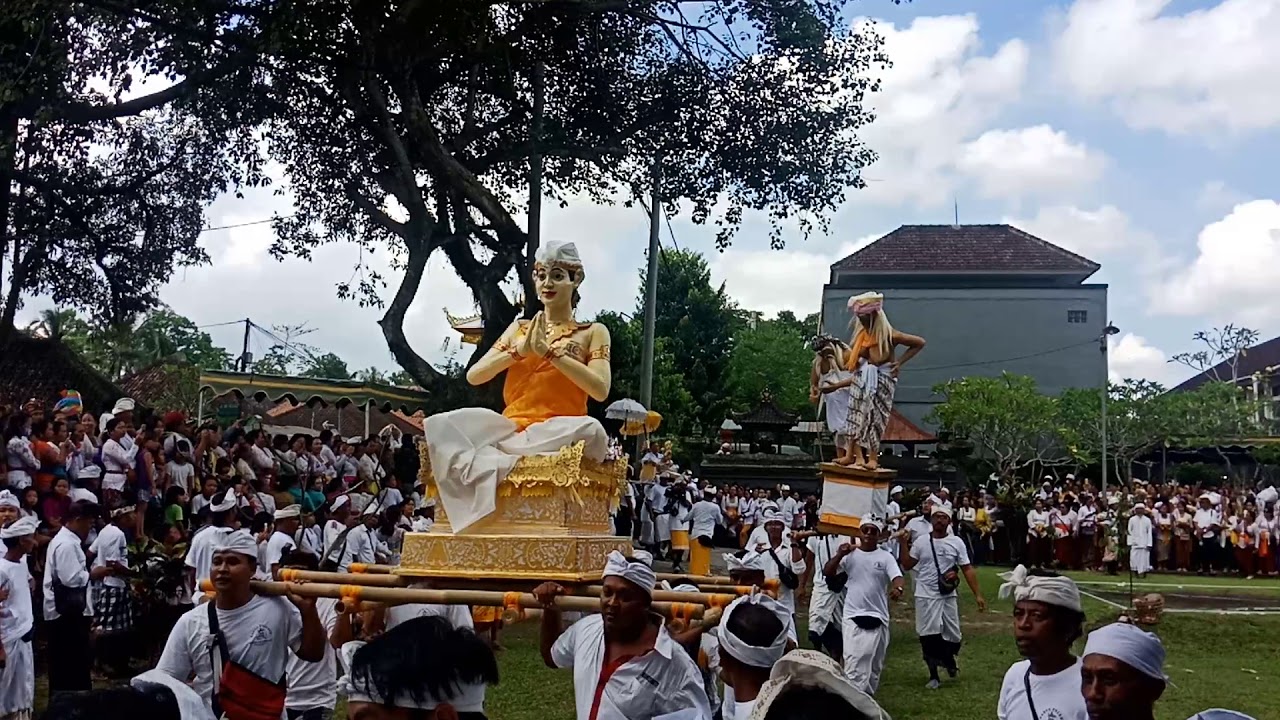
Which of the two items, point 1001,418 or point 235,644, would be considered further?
point 1001,418

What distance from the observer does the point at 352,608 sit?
475cm

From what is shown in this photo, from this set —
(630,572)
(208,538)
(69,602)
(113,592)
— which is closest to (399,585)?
(630,572)

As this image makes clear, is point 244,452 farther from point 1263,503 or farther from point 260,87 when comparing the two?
point 1263,503

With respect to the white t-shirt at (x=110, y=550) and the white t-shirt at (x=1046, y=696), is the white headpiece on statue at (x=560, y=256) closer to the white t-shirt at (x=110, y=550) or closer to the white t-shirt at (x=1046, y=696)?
the white t-shirt at (x=1046, y=696)

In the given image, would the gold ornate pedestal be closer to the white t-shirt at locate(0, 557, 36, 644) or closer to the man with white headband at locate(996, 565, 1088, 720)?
the man with white headband at locate(996, 565, 1088, 720)

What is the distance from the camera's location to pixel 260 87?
17344mm

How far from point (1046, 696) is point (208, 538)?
5762 millimetres

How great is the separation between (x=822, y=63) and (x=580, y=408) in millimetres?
13321

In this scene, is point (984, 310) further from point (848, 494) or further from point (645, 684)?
point (645, 684)

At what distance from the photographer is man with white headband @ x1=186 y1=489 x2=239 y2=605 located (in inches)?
251

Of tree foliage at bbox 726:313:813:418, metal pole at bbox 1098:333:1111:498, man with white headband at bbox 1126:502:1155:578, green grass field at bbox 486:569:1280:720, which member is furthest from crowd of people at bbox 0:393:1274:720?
tree foliage at bbox 726:313:813:418

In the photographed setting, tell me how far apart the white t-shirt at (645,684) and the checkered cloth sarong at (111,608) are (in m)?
7.23

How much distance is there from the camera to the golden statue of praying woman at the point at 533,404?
5930 millimetres

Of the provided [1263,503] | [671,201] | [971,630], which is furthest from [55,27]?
[1263,503]
